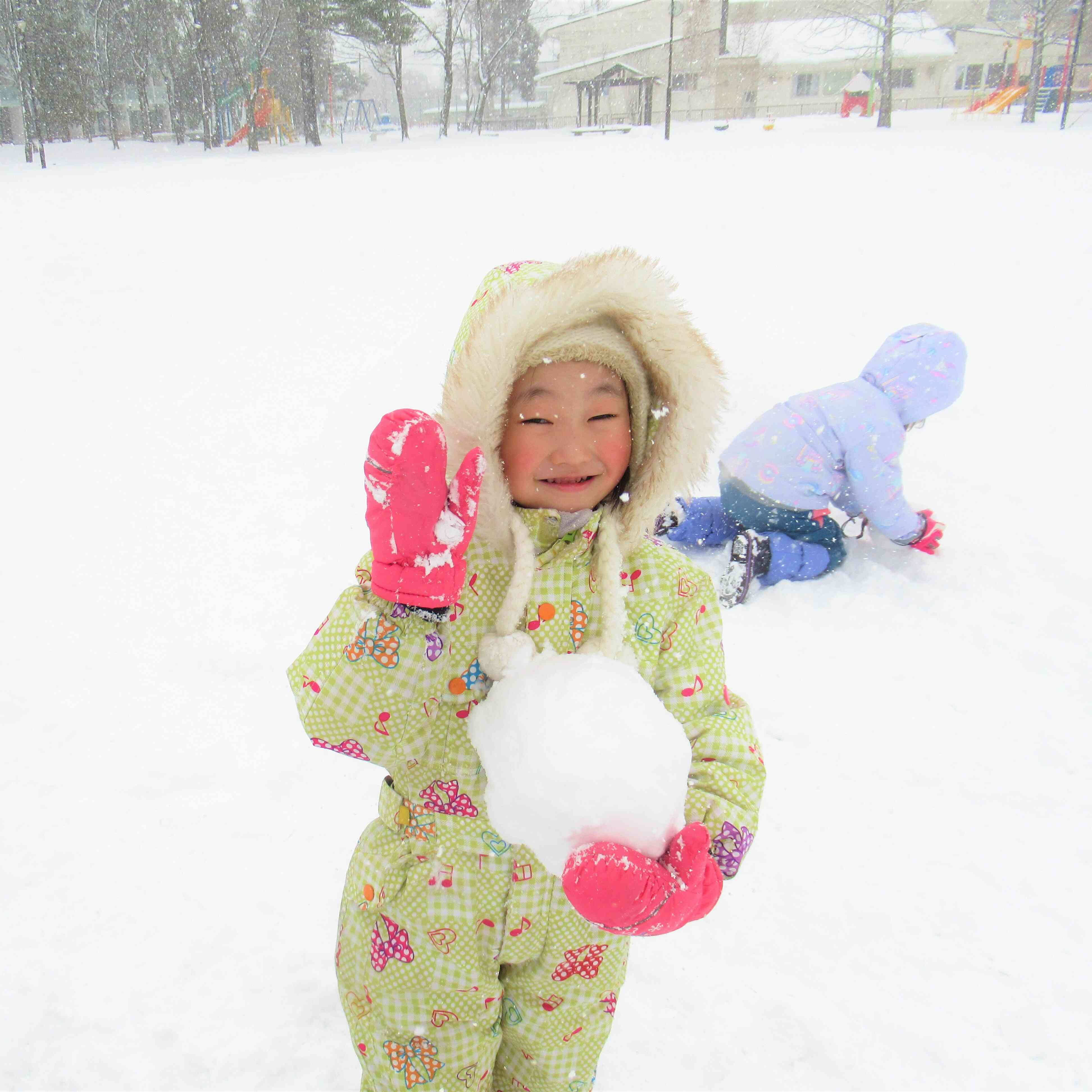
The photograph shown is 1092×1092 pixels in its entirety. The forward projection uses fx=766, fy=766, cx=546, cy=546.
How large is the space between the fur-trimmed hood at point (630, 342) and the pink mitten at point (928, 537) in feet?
9.77

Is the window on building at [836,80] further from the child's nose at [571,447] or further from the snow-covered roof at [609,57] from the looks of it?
the child's nose at [571,447]

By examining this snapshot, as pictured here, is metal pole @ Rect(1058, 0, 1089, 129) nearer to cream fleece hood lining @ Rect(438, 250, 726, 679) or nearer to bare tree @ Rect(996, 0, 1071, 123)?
bare tree @ Rect(996, 0, 1071, 123)

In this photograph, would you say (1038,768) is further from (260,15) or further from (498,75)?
(498,75)

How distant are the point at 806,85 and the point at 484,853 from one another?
35.6 meters

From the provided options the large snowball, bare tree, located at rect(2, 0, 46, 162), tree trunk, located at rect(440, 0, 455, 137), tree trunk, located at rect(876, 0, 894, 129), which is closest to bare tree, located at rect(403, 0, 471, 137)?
tree trunk, located at rect(440, 0, 455, 137)

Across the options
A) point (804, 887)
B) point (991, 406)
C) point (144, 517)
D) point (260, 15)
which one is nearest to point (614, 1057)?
point (804, 887)

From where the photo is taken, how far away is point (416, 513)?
101 centimetres

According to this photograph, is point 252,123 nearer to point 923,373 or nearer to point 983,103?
point 923,373

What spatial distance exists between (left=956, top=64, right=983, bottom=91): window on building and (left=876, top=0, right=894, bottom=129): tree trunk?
41.4 feet

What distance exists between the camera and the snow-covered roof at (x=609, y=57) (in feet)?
82.3

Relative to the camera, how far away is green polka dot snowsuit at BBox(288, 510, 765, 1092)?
1.25 m

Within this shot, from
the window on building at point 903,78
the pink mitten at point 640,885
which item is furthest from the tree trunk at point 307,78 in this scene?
the window on building at point 903,78

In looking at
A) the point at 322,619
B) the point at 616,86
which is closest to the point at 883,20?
the point at 616,86

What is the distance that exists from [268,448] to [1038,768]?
4414 mm
